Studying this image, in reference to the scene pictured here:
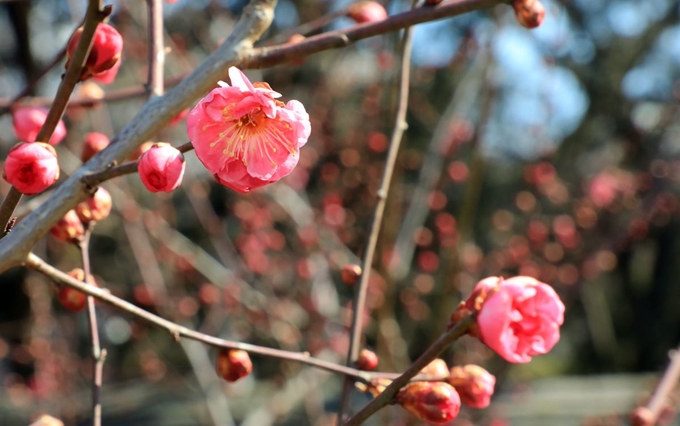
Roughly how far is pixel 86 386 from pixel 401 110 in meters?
4.51

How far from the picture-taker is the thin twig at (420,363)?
2.29 feet

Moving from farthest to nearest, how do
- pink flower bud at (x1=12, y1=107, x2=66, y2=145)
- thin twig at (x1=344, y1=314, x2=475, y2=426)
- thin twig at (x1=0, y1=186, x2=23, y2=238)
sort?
pink flower bud at (x1=12, y1=107, x2=66, y2=145) → thin twig at (x1=0, y1=186, x2=23, y2=238) → thin twig at (x1=344, y1=314, x2=475, y2=426)

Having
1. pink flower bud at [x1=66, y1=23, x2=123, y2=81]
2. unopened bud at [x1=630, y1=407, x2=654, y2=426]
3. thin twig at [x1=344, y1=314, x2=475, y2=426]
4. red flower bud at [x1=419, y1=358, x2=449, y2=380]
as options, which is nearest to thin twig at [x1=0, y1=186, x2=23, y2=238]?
pink flower bud at [x1=66, y1=23, x2=123, y2=81]

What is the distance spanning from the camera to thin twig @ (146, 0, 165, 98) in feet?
3.43

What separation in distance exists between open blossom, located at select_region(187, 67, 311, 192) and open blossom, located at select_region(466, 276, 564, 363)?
0.91 feet

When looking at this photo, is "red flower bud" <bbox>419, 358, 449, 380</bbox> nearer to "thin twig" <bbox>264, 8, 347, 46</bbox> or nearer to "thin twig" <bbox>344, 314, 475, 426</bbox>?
"thin twig" <bbox>344, 314, 475, 426</bbox>

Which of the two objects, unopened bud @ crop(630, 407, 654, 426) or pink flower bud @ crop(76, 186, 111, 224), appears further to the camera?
unopened bud @ crop(630, 407, 654, 426)

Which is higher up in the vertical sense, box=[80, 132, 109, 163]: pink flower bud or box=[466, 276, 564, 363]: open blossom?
box=[80, 132, 109, 163]: pink flower bud

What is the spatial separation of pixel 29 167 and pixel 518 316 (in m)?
0.57

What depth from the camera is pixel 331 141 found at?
4332 mm

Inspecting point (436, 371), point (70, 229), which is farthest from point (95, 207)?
point (436, 371)

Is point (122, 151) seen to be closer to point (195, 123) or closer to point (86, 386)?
point (195, 123)

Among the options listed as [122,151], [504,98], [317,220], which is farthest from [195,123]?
[504,98]

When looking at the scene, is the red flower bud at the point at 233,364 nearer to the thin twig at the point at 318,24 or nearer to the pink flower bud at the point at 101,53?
the pink flower bud at the point at 101,53
